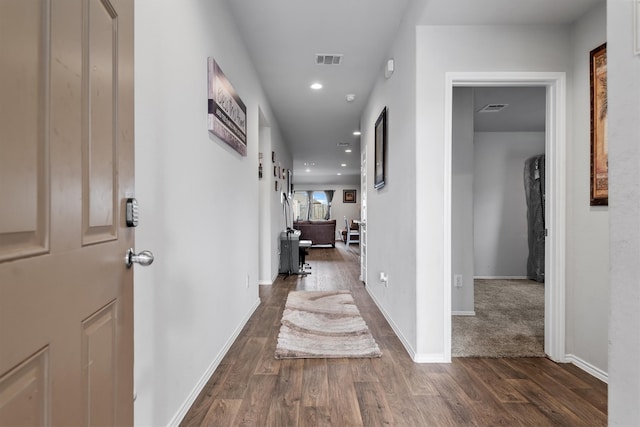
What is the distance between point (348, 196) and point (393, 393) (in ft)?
41.4

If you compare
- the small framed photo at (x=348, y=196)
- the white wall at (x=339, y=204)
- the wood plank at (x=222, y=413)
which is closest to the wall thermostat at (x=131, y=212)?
the wood plank at (x=222, y=413)

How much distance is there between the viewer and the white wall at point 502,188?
18.1ft

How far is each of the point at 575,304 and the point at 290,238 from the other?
153 inches

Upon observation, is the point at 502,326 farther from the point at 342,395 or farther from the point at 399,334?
the point at 342,395

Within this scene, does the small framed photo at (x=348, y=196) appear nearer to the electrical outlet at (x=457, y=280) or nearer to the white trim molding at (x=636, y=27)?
the electrical outlet at (x=457, y=280)

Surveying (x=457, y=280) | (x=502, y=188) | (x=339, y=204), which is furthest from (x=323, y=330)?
(x=339, y=204)

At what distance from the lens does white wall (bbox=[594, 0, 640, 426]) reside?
812 mm

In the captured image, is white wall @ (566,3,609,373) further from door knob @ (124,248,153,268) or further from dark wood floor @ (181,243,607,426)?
door knob @ (124,248,153,268)

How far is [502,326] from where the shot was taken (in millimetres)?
3031

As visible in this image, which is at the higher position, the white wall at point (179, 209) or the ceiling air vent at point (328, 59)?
the ceiling air vent at point (328, 59)

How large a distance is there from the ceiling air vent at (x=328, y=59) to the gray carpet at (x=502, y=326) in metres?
2.81

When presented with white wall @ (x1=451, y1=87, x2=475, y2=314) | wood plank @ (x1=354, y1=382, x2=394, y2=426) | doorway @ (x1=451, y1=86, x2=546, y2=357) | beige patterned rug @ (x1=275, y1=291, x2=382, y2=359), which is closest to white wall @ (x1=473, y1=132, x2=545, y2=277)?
doorway @ (x1=451, y1=86, x2=546, y2=357)

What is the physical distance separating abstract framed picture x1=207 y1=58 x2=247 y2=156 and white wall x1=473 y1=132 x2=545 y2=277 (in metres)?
4.37

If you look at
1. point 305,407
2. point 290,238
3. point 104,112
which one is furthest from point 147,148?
point 290,238
